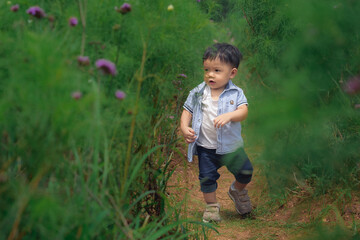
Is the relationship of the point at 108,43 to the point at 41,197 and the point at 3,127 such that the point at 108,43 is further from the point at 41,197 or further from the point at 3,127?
the point at 41,197

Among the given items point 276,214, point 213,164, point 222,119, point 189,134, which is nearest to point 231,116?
point 222,119

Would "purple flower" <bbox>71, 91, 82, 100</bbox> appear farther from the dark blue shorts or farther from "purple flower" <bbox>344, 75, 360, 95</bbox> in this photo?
the dark blue shorts

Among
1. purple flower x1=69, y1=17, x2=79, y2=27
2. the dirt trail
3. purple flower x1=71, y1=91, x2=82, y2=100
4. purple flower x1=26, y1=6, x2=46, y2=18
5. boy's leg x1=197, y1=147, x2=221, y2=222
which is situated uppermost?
purple flower x1=26, y1=6, x2=46, y2=18

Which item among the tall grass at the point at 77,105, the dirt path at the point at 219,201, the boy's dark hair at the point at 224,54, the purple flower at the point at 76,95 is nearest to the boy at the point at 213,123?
the boy's dark hair at the point at 224,54

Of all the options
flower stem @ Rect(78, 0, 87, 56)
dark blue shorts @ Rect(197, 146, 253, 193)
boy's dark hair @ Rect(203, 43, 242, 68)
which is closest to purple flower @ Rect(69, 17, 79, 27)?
flower stem @ Rect(78, 0, 87, 56)

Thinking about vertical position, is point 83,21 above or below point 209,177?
above

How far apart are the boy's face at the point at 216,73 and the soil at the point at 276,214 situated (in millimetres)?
573

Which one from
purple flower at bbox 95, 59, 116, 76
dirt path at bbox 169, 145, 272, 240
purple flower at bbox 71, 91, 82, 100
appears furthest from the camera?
dirt path at bbox 169, 145, 272, 240

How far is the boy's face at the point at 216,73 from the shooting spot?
281 cm

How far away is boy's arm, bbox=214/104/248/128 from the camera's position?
2.59 meters

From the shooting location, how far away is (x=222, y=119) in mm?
2625

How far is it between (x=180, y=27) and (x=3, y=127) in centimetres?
90

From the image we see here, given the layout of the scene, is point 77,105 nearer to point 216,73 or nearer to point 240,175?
point 216,73

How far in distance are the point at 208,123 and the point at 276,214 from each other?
86 centimetres
